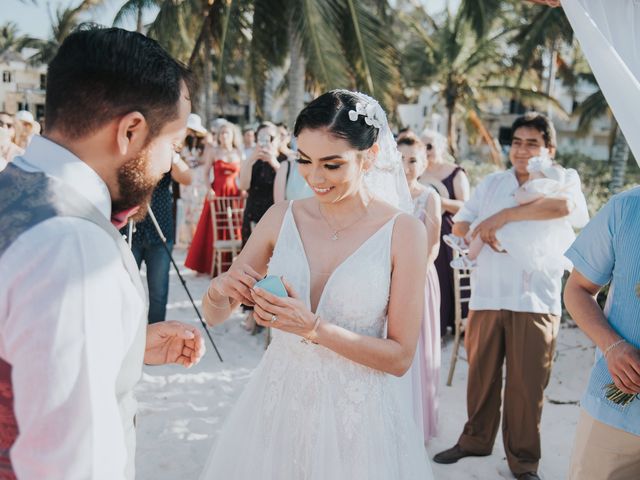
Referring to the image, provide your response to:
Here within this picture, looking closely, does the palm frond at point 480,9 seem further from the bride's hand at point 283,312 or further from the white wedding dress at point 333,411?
the bride's hand at point 283,312

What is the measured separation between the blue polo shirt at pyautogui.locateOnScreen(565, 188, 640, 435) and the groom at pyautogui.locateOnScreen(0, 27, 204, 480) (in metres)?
1.68

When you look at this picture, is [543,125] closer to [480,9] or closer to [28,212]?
[28,212]

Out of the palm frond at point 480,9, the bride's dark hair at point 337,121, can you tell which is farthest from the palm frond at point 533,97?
the bride's dark hair at point 337,121

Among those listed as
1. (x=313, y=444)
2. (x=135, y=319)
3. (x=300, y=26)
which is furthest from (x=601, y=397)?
(x=300, y=26)

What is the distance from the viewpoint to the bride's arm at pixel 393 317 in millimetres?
1907

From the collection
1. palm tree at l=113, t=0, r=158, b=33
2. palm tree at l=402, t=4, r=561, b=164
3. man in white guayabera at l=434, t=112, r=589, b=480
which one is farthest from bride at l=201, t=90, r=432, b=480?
palm tree at l=402, t=4, r=561, b=164

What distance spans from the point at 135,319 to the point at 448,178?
4665 mm

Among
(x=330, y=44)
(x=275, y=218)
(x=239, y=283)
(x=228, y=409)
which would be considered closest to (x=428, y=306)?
(x=228, y=409)

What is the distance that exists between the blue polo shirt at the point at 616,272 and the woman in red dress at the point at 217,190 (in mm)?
6771

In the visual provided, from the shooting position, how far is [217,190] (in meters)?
8.74

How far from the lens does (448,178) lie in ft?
17.8

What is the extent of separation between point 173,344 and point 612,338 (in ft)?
5.13

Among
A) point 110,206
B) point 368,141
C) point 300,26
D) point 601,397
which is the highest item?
point 300,26

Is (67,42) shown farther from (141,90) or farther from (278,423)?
(278,423)
